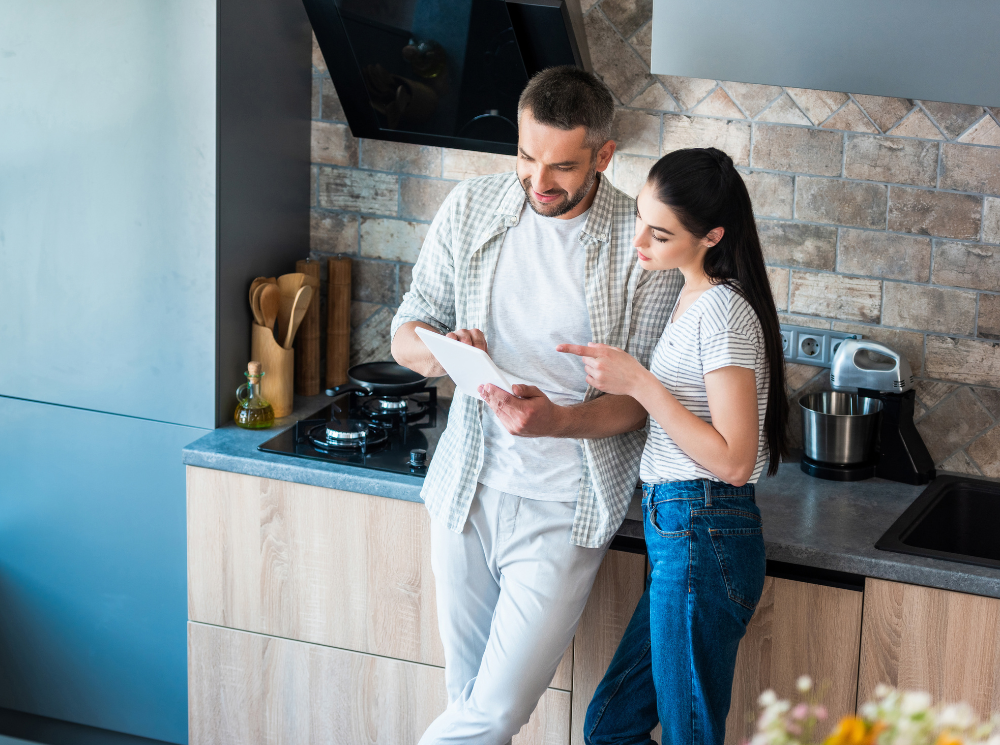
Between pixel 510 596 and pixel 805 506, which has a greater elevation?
pixel 805 506

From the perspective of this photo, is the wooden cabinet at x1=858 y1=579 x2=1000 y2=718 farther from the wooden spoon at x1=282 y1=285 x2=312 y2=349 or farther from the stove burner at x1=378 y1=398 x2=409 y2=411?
the wooden spoon at x1=282 y1=285 x2=312 y2=349

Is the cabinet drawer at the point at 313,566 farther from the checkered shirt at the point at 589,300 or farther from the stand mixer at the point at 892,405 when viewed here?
the stand mixer at the point at 892,405

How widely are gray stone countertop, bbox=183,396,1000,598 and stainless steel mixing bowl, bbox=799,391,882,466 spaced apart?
0.06 m

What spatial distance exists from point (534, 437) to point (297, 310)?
902 millimetres

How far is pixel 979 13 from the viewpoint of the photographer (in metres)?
1.46

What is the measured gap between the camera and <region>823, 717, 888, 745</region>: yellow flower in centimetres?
71

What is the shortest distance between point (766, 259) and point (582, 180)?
2.55 ft

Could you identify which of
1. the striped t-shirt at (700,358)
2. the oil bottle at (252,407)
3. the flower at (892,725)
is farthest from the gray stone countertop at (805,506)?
the flower at (892,725)

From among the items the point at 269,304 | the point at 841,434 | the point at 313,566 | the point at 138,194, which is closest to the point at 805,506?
the point at 841,434

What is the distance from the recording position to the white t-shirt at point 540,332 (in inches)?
71.2

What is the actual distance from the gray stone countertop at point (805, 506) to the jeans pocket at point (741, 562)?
0.64ft

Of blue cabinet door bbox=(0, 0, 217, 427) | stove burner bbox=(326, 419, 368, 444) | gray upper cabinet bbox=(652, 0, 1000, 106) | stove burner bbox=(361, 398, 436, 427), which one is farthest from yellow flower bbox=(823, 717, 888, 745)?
blue cabinet door bbox=(0, 0, 217, 427)

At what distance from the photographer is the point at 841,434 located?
216 cm

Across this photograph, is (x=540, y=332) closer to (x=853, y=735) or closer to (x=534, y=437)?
(x=534, y=437)
